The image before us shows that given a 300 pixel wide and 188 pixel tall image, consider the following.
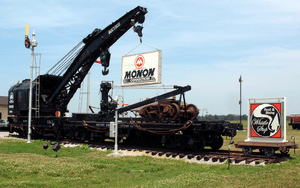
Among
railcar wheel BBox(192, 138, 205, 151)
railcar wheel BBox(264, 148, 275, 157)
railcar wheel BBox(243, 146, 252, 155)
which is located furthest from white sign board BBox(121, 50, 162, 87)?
railcar wheel BBox(264, 148, 275, 157)

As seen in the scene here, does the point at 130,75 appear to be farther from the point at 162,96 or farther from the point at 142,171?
the point at 142,171

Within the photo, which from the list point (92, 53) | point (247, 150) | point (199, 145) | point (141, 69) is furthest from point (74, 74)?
point (247, 150)

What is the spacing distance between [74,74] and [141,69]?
7.65 m

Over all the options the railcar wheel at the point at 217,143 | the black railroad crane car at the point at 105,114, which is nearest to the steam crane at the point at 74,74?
the black railroad crane car at the point at 105,114

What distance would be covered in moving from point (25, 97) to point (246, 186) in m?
22.0

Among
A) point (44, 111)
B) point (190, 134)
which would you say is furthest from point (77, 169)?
point (44, 111)

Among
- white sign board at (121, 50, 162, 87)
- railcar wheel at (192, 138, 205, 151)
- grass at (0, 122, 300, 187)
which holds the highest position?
white sign board at (121, 50, 162, 87)

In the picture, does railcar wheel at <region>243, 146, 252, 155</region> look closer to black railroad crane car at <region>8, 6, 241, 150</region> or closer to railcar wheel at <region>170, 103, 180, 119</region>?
black railroad crane car at <region>8, 6, 241, 150</region>

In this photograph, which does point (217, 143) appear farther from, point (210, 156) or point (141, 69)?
point (141, 69)

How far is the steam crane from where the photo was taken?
756 inches

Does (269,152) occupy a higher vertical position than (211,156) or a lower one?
higher

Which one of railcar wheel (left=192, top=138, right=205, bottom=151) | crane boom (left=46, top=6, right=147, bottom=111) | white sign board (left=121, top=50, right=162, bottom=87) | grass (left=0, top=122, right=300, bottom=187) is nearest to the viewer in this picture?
grass (left=0, top=122, right=300, bottom=187)

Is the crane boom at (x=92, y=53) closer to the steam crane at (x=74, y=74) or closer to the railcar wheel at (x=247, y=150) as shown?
the steam crane at (x=74, y=74)

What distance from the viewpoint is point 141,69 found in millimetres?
17953
